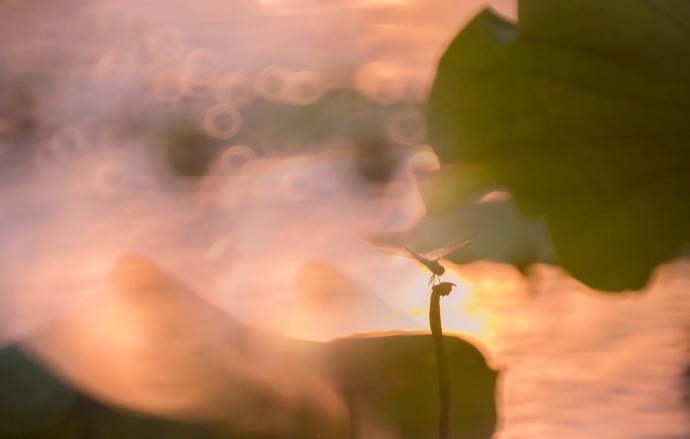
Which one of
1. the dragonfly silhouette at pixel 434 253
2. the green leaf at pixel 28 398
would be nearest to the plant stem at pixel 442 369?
the dragonfly silhouette at pixel 434 253

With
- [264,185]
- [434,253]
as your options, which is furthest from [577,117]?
[264,185]

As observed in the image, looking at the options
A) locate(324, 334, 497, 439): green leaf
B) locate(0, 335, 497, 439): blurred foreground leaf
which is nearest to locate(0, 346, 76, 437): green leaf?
locate(0, 335, 497, 439): blurred foreground leaf

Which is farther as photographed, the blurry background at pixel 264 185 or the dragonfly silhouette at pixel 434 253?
the blurry background at pixel 264 185

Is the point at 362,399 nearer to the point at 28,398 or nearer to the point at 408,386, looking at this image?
the point at 408,386

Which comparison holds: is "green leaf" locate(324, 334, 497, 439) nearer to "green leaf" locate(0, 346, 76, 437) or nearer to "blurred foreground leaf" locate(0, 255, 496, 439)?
"blurred foreground leaf" locate(0, 255, 496, 439)

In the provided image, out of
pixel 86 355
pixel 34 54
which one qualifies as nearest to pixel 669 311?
pixel 86 355

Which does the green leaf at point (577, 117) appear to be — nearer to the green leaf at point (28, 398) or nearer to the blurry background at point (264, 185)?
the blurry background at point (264, 185)
